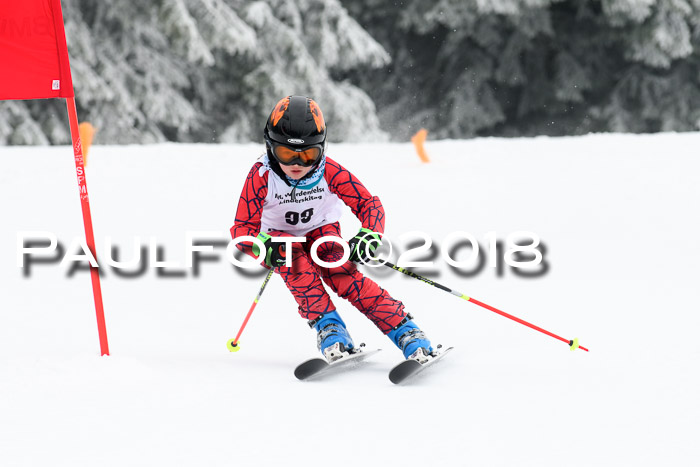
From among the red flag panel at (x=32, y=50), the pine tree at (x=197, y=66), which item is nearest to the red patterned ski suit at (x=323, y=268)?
the red flag panel at (x=32, y=50)

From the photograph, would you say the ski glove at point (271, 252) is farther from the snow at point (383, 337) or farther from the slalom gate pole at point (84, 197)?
the slalom gate pole at point (84, 197)

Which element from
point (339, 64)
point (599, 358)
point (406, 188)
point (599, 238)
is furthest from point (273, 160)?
point (339, 64)

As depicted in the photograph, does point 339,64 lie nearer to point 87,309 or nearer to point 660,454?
point 87,309

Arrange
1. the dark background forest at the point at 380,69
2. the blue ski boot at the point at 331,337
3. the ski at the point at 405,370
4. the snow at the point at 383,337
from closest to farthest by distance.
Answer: the snow at the point at 383,337, the ski at the point at 405,370, the blue ski boot at the point at 331,337, the dark background forest at the point at 380,69

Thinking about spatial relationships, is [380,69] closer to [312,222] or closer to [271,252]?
[312,222]

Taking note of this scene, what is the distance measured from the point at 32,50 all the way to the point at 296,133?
3.53ft

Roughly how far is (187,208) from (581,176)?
10.6ft

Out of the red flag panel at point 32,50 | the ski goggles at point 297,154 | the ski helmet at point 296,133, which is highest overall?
the red flag panel at point 32,50

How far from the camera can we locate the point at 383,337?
13.8 ft

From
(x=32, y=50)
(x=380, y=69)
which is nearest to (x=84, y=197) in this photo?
(x=32, y=50)

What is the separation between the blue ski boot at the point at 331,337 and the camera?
11.3 ft

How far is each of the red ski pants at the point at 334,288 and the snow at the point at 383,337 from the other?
9.3 inches

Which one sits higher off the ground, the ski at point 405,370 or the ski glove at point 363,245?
the ski glove at point 363,245

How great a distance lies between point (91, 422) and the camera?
2.73m
